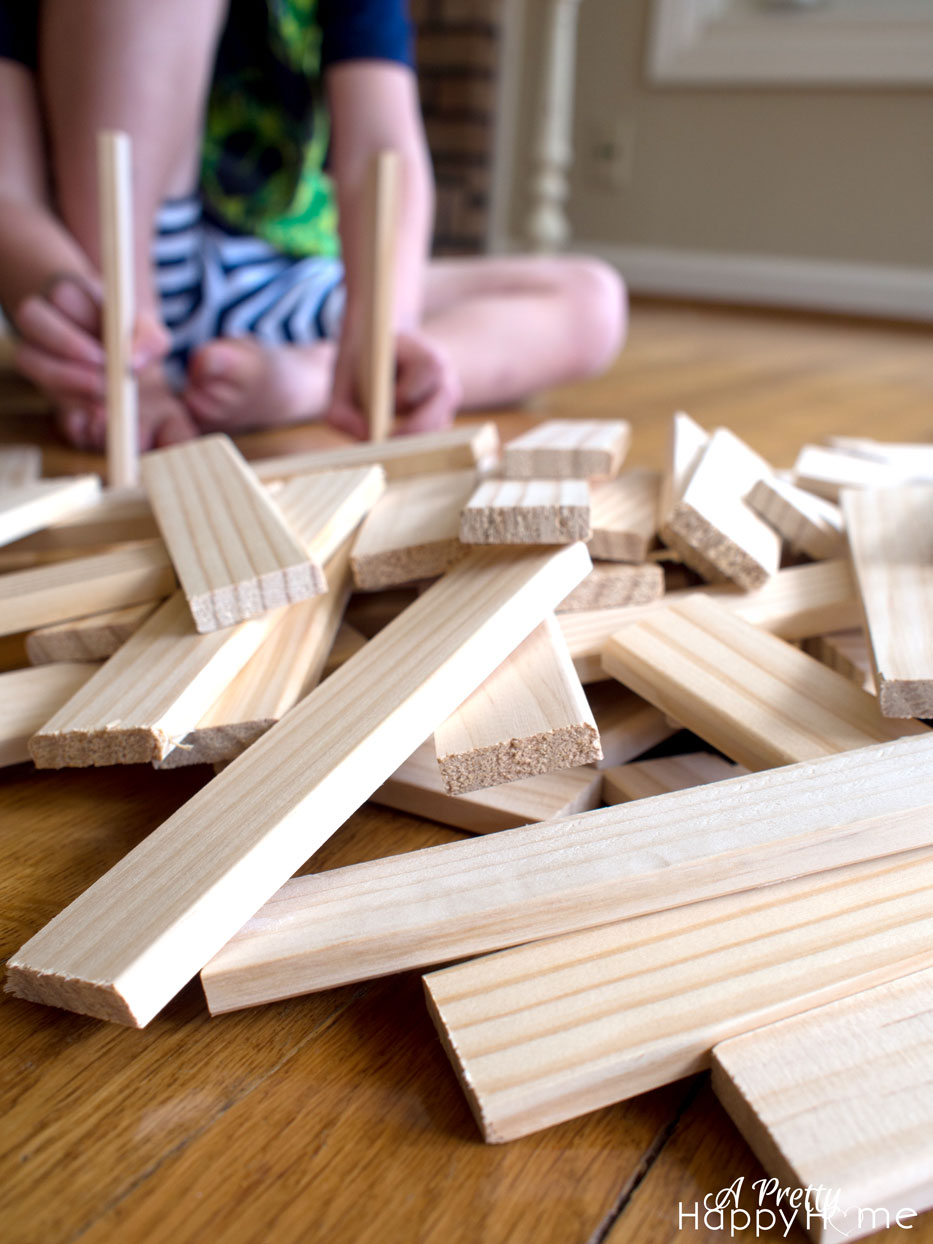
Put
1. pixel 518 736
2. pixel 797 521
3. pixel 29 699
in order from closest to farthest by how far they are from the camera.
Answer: pixel 518 736 → pixel 29 699 → pixel 797 521

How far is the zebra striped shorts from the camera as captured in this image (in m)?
1.50

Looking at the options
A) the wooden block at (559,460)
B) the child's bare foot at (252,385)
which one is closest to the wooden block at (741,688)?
the wooden block at (559,460)

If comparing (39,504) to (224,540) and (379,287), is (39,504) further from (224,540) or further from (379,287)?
(379,287)

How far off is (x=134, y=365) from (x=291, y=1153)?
82cm

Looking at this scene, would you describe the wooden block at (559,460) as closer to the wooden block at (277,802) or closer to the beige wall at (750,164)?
the wooden block at (277,802)

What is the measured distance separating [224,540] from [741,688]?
31 centimetres

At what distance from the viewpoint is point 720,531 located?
62cm

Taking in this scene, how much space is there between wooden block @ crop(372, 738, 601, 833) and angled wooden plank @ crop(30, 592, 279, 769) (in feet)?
0.36

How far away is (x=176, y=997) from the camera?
42 cm

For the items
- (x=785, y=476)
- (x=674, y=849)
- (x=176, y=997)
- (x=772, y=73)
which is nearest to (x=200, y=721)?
(x=176, y=997)

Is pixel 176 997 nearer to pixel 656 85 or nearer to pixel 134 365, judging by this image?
pixel 134 365

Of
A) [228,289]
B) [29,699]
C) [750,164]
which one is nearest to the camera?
[29,699]

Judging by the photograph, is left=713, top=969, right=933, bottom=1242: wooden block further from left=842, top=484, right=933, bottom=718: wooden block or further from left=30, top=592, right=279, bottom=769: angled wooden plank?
left=30, top=592, right=279, bottom=769: angled wooden plank

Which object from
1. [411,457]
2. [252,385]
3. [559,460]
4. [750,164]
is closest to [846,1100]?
[559,460]
